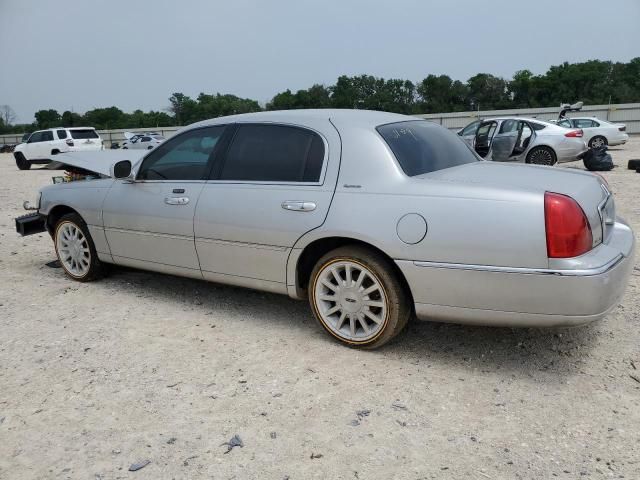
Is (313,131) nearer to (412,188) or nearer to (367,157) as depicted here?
(367,157)

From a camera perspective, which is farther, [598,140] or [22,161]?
[22,161]

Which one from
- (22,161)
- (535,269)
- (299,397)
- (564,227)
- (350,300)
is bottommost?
(299,397)

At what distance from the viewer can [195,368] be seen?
3383 millimetres

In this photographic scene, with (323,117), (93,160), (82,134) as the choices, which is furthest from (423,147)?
(82,134)

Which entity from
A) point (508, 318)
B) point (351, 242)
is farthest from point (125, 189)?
point (508, 318)

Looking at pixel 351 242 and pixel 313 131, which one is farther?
pixel 313 131

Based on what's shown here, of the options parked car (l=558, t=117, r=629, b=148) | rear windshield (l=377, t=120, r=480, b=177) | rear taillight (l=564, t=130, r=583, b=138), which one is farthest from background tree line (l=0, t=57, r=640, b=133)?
rear windshield (l=377, t=120, r=480, b=177)

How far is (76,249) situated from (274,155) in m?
2.50

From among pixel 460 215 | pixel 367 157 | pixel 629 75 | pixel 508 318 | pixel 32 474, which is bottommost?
pixel 32 474

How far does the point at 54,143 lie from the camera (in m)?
21.0

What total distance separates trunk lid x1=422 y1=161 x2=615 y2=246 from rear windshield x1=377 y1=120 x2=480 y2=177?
0.10 metres

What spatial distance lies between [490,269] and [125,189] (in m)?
3.17

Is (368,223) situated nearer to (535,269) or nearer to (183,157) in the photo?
(535,269)

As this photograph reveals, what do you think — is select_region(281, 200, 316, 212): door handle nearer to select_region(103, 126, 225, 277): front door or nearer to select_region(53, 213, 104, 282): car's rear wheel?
select_region(103, 126, 225, 277): front door
